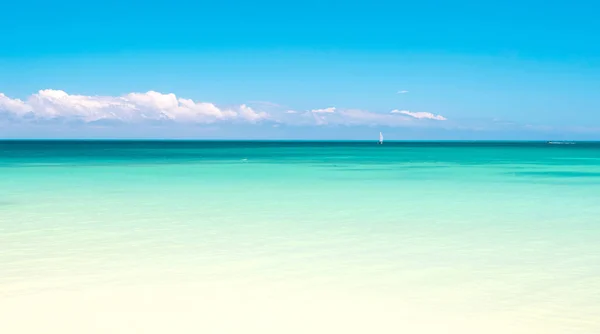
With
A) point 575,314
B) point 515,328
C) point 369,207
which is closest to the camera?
point 515,328

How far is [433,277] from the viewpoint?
7496mm

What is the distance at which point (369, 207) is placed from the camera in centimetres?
1531

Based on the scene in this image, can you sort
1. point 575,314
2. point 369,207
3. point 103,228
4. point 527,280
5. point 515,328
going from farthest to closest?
1. point 369,207
2. point 103,228
3. point 527,280
4. point 575,314
5. point 515,328

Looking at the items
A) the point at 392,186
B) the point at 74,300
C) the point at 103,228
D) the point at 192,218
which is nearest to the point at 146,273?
the point at 74,300

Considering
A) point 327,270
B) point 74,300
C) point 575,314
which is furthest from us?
point 327,270

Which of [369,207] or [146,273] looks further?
[369,207]

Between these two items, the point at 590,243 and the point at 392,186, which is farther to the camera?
the point at 392,186

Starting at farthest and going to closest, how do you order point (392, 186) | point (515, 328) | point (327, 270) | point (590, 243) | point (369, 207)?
1. point (392, 186)
2. point (369, 207)
3. point (590, 243)
4. point (327, 270)
5. point (515, 328)

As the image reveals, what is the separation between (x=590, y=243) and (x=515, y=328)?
5.26 m

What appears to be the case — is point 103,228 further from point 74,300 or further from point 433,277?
point 433,277

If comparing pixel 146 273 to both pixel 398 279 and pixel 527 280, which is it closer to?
pixel 398 279

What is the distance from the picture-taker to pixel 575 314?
6.00m

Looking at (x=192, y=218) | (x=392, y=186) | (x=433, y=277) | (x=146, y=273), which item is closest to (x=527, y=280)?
A: (x=433, y=277)

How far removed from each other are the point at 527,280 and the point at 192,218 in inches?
292
